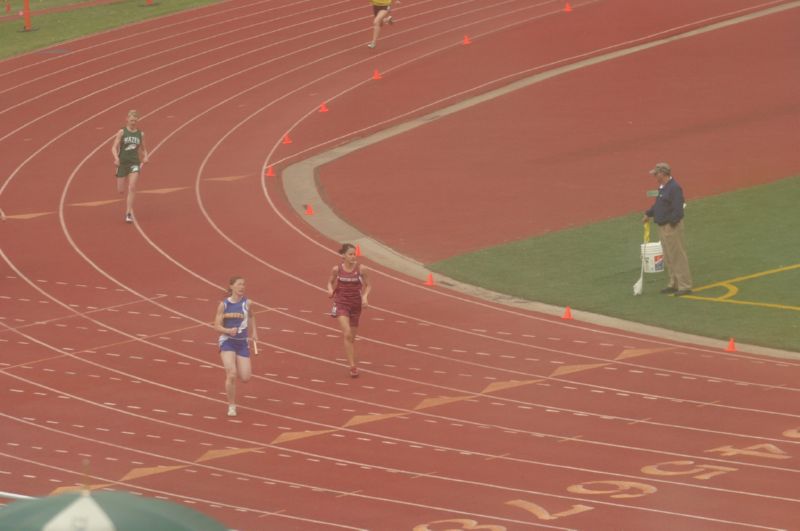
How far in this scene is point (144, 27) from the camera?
3834 centimetres

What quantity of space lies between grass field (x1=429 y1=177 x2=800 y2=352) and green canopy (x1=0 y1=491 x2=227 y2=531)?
42.4 feet

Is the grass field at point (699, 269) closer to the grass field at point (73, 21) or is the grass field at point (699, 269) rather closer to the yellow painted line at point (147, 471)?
the yellow painted line at point (147, 471)

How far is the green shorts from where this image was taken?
75.5 feet

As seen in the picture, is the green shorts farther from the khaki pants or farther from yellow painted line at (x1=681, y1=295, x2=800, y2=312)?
yellow painted line at (x1=681, y1=295, x2=800, y2=312)

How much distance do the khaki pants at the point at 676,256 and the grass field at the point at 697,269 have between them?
0.23 metres

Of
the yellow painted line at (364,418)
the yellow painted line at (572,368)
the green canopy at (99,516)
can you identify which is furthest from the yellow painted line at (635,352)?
the green canopy at (99,516)

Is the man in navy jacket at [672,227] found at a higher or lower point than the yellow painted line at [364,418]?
higher

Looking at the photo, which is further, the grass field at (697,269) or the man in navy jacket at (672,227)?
the man in navy jacket at (672,227)

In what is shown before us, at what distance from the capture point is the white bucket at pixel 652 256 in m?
20.2

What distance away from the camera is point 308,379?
54.3ft

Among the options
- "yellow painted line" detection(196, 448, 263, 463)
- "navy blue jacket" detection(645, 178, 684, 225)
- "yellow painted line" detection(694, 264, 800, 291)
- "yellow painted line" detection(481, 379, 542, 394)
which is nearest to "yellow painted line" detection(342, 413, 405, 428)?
"yellow painted line" detection(196, 448, 263, 463)

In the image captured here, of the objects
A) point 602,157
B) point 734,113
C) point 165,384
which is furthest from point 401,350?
point 734,113

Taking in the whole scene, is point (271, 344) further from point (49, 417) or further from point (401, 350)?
point (49, 417)

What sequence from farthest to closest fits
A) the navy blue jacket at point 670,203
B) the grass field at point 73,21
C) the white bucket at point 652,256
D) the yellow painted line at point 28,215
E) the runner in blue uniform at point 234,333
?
1. the grass field at point 73,21
2. the yellow painted line at point 28,215
3. the white bucket at point 652,256
4. the navy blue jacket at point 670,203
5. the runner in blue uniform at point 234,333
